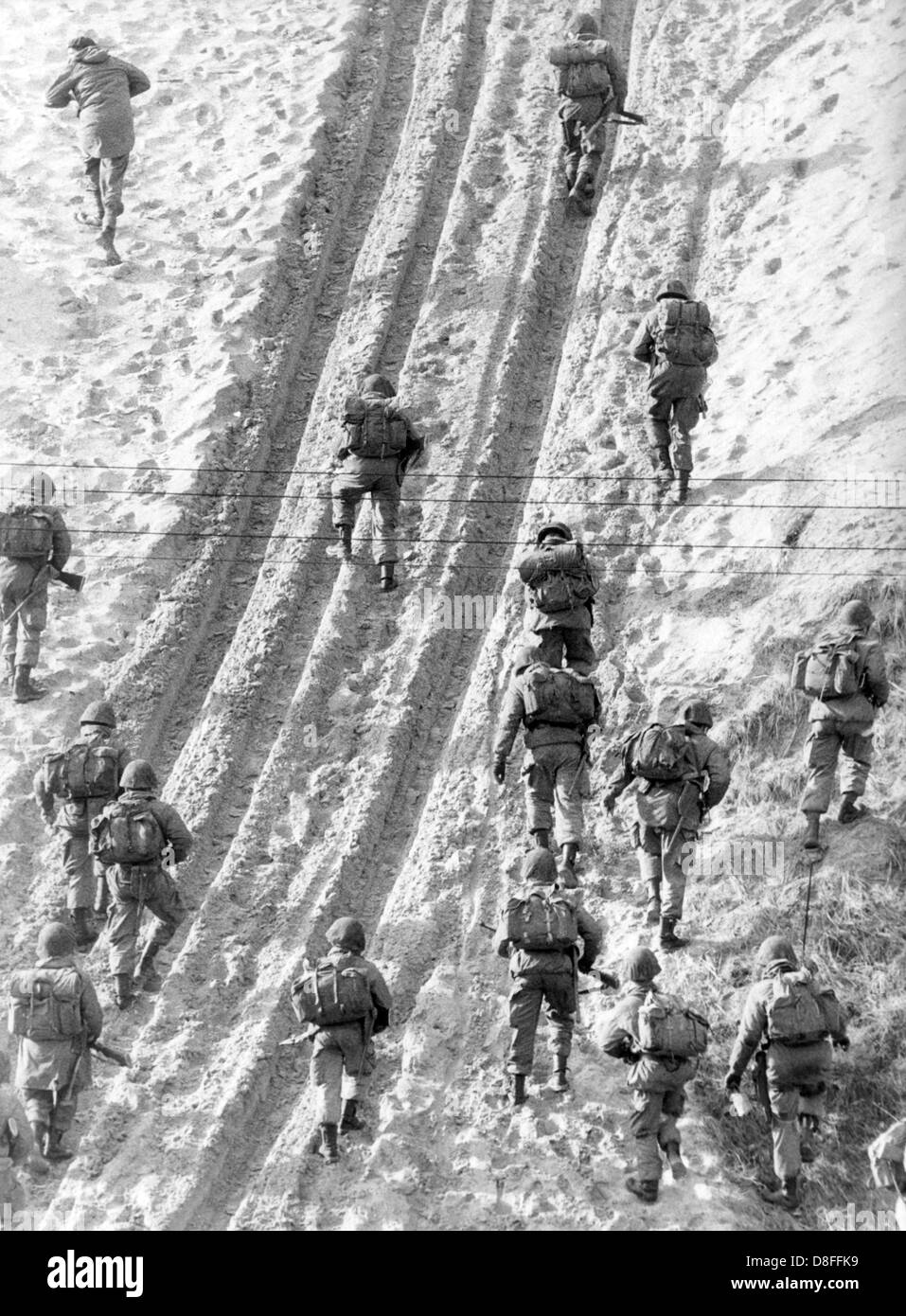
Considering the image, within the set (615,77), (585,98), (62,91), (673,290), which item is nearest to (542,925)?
(673,290)

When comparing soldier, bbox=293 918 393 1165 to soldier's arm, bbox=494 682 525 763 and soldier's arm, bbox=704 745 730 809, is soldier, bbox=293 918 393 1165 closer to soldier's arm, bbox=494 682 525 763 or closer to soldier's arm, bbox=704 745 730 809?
soldier's arm, bbox=494 682 525 763

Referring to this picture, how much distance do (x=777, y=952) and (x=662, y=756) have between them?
2.06m

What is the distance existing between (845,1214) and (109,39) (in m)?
17.7

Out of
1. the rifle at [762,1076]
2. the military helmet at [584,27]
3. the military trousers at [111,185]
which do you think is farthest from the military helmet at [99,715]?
the military helmet at [584,27]

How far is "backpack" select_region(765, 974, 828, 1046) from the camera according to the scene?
18.6 m

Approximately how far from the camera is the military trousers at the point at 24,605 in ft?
75.4

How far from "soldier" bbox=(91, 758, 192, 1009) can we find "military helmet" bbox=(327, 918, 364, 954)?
189cm

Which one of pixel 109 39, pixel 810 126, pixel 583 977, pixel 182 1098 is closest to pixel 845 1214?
pixel 583 977

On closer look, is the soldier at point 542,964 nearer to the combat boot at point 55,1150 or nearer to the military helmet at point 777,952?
the military helmet at point 777,952

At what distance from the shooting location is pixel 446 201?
28.4 meters

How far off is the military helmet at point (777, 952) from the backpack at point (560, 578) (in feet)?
13.8

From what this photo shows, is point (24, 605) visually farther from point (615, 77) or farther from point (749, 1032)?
point (615, 77)

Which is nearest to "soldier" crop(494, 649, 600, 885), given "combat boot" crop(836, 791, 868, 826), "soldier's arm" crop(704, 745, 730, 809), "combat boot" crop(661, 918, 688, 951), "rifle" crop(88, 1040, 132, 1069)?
"combat boot" crop(661, 918, 688, 951)

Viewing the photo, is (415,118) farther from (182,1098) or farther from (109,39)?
(182,1098)
